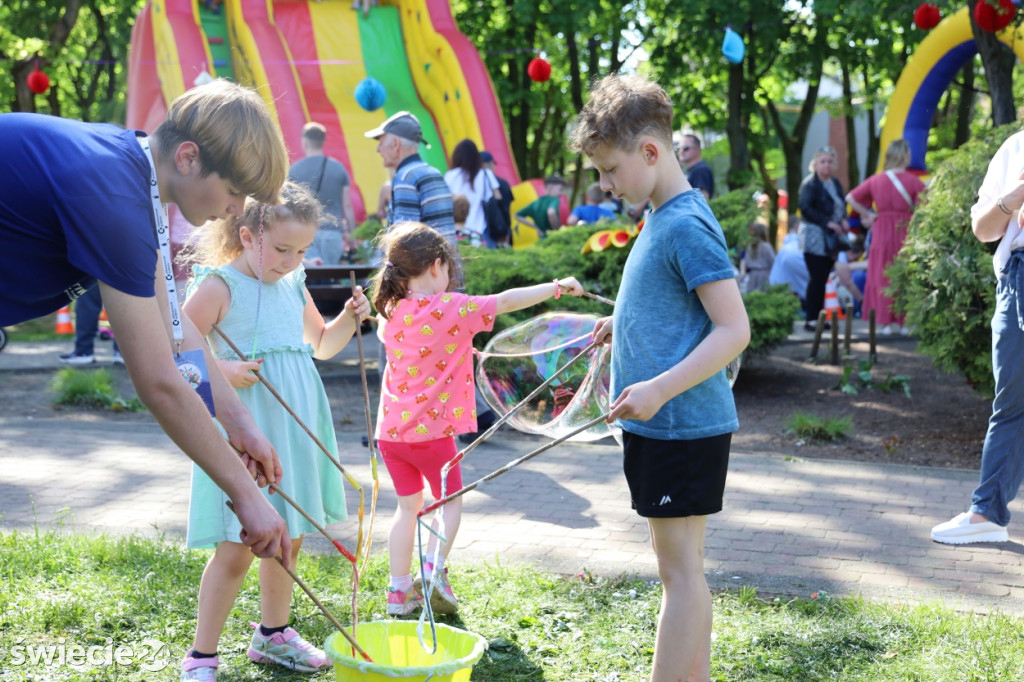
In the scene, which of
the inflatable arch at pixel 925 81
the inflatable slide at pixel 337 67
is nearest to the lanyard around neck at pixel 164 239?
the inflatable slide at pixel 337 67

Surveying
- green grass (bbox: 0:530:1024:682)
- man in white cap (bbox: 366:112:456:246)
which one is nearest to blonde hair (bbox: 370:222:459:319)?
green grass (bbox: 0:530:1024:682)

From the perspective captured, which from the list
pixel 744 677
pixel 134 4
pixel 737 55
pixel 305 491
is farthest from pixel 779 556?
pixel 134 4

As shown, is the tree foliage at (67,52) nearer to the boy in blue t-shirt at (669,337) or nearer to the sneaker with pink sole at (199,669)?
the sneaker with pink sole at (199,669)

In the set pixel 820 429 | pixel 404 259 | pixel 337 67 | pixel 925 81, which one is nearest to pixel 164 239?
pixel 404 259

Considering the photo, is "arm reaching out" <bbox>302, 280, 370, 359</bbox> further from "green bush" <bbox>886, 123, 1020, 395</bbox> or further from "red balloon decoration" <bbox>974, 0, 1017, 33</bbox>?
"red balloon decoration" <bbox>974, 0, 1017, 33</bbox>

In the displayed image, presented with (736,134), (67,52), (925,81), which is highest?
(67,52)

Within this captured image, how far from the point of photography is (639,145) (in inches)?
111

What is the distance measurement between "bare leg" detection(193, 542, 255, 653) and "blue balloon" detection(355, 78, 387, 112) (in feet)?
40.7

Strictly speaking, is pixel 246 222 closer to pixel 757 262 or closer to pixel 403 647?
pixel 403 647

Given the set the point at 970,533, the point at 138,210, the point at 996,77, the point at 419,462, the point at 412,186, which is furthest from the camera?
the point at 996,77

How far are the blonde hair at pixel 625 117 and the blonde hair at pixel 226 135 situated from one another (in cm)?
92

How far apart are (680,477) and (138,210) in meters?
1.56

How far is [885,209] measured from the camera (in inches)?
428

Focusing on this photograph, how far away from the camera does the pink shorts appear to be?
13.1 feet
